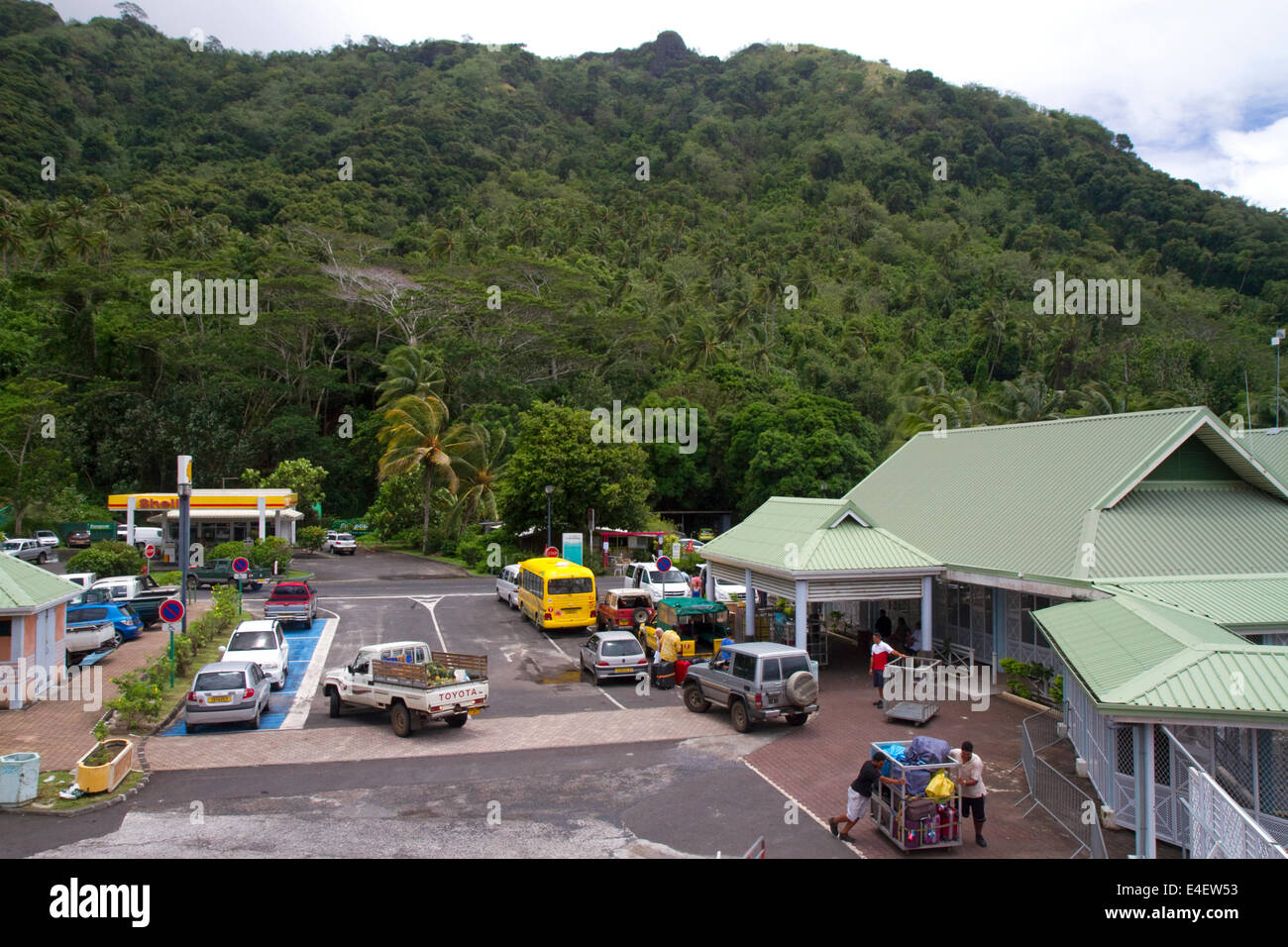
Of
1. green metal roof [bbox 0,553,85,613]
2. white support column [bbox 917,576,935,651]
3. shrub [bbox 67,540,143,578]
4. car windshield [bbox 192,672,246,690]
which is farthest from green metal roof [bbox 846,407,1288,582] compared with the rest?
shrub [bbox 67,540,143,578]

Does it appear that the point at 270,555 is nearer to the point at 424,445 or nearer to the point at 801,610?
the point at 424,445

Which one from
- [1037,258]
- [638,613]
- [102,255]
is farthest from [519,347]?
[1037,258]

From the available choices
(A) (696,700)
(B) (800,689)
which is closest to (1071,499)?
(B) (800,689)

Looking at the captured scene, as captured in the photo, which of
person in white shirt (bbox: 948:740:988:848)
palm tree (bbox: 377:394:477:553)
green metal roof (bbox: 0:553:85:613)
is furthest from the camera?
palm tree (bbox: 377:394:477:553)

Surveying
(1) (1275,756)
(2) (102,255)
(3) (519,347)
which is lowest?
(1) (1275,756)

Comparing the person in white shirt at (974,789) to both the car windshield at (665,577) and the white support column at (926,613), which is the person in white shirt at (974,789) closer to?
the white support column at (926,613)

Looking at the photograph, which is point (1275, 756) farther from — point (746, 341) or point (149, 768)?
point (746, 341)

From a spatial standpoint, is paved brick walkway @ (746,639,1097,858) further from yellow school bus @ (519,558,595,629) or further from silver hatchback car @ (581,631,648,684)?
yellow school bus @ (519,558,595,629)
